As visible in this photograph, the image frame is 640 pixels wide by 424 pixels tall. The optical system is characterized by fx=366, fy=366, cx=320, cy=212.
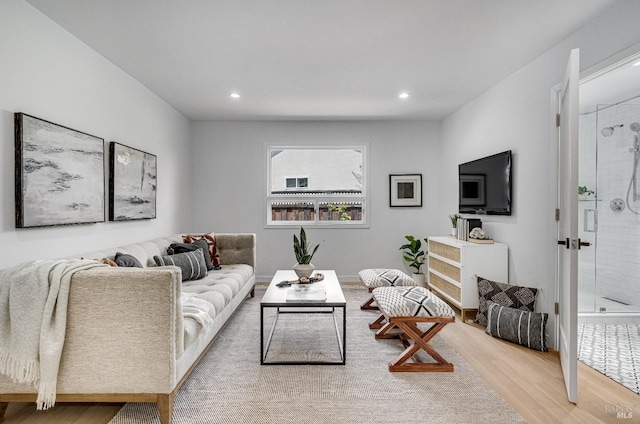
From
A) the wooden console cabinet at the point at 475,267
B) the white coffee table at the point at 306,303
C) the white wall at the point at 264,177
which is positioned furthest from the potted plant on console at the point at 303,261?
the white wall at the point at 264,177

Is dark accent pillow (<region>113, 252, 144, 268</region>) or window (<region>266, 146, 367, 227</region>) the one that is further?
window (<region>266, 146, 367, 227</region>)

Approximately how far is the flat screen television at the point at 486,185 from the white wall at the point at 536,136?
89 mm

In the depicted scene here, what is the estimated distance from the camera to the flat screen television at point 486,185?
143 inches

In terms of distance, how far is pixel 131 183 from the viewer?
3.62 metres

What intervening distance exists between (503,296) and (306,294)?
71.1 inches

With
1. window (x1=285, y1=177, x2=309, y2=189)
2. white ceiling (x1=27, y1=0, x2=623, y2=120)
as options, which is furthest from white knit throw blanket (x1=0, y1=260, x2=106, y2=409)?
window (x1=285, y1=177, x2=309, y2=189)

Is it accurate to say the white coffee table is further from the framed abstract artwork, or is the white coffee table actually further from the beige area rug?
the framed abstract artwork

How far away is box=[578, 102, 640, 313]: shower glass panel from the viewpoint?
3.85 meters

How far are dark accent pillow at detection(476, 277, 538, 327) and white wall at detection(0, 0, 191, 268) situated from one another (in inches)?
137

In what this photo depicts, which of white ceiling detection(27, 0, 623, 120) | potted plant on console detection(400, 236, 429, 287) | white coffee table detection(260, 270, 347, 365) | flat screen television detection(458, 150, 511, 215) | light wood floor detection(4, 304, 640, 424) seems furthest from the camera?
potted plant on console detection(400, 236, 429, 287)

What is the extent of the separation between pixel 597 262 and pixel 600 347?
1.49 meters

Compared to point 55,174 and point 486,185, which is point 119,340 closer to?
point 55,174

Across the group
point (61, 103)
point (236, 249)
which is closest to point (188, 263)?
point (236, 249)

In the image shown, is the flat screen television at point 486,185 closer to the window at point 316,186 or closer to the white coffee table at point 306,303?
the window at point 316,186
